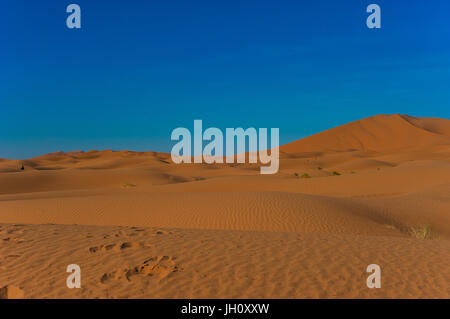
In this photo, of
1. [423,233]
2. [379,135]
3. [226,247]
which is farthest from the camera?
[379,135]

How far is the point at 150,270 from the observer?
614 centimetres

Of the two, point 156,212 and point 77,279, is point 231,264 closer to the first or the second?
point 77,279

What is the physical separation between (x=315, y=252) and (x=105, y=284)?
13.0ft

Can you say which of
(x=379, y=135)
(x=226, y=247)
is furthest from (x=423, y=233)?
(x=379, y=135)

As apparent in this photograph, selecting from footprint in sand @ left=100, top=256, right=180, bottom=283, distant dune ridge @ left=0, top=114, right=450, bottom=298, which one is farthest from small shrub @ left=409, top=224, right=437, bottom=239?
footprint in sand @ left=100, top=256, right=180, bottom=283

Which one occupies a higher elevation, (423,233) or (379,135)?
(379,135)

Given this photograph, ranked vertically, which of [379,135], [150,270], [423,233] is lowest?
[423,233]

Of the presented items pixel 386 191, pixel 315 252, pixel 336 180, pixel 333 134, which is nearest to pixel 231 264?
pixel 315 252

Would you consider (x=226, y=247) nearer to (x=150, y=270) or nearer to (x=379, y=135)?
(x=150, y=270)

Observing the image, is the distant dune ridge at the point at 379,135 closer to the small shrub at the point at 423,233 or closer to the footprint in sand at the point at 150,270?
the small shrub at the point at 423,233

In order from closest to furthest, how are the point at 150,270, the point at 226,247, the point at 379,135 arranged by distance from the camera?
the point at 150,270 → the point at 226,247 → the point at 379,135

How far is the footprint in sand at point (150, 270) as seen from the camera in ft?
19.1

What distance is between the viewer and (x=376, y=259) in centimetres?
719

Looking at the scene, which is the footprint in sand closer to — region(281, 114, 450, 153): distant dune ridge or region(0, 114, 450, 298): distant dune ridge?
region(0, 114, 450, 298): distant dune ridge
